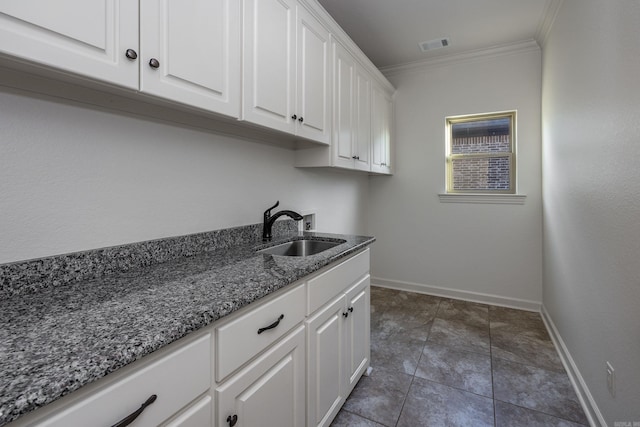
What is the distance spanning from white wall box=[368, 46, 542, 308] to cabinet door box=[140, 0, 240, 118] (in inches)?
105

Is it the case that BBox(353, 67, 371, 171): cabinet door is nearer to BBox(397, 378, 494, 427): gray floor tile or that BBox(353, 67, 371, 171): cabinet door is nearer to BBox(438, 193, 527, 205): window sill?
BBox(438, 193, 527, 205): window sill

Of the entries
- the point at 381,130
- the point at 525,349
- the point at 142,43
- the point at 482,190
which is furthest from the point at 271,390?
the point at 482,190

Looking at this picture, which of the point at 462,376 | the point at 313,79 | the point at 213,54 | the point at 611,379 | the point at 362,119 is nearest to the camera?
the point at 213,54

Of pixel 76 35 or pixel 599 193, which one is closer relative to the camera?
pixel 76 35

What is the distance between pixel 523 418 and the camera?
1.66 meters

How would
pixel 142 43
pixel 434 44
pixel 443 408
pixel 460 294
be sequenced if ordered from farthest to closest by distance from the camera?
1. pixel 460 294
2. pixel 434 44
3. pixel 443 408
4. pixel 142 43

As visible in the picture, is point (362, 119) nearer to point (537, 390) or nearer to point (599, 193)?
point (599, 193)

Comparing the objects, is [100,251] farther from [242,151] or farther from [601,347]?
[601,347]

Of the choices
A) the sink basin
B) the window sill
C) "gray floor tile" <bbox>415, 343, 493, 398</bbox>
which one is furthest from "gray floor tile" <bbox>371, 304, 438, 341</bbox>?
the window sill

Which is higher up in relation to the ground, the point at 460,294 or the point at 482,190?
the point at 482,190

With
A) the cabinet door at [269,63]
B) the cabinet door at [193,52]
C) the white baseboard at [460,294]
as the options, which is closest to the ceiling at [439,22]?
the cabinet door at [269,63]

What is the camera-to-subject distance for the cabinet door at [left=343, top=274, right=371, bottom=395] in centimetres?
170

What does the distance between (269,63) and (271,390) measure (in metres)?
1.40

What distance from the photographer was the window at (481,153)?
3211mm
